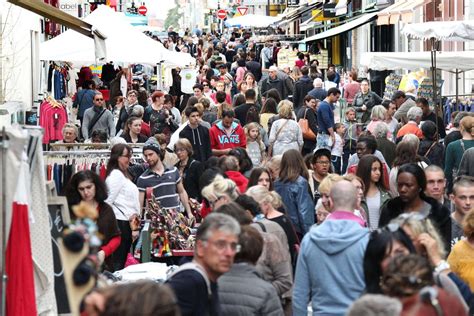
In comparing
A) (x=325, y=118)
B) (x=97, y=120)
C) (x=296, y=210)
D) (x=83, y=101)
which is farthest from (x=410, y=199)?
(x=83, y=101)

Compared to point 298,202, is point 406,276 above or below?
above

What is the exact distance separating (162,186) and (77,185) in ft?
9.54

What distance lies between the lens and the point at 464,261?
8578 millimetres

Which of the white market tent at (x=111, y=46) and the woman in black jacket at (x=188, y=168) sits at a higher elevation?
the white market tent at (x=111, y=46)

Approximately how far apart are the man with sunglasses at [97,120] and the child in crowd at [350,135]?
3747 millimetres

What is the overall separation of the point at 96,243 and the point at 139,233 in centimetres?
847

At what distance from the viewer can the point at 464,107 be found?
2395 centimetres

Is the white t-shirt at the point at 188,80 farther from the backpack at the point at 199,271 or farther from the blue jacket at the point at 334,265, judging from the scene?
the backpack at the point at 199,271

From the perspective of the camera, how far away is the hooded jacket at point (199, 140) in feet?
58.8

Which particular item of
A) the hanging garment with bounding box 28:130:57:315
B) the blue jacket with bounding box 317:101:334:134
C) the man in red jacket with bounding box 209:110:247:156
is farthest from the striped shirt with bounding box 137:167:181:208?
the blue jacket with bounding box 317:101:334:134

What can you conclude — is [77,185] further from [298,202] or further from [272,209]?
[298,202]

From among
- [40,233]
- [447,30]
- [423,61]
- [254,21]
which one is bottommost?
[40,233]

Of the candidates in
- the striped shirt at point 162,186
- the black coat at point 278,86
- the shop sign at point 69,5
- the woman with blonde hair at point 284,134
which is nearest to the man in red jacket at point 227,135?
the woman with blonde hair at point 284,134

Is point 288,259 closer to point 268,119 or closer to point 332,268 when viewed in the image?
point 332,268
